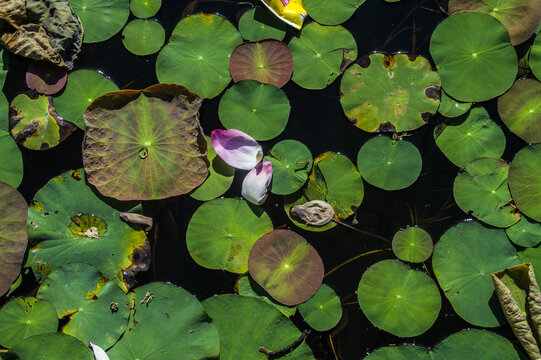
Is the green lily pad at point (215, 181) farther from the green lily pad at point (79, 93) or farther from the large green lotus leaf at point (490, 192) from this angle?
the large green lotus leaf at point (490, 192)

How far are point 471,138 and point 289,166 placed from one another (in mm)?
1450

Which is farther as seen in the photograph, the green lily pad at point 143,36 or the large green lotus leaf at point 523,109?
the green lily pad at point 143,36

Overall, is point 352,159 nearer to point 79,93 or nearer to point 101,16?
point 79,93

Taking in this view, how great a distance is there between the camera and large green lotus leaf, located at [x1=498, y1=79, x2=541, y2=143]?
3699 mm

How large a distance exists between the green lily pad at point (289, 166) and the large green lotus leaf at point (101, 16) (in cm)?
166

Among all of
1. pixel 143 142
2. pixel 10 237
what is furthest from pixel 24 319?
pixel 143 142

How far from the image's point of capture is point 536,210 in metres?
3.63

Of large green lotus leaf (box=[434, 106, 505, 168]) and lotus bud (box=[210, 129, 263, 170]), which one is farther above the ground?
large green lotus leaf (box=[434, 106, 505, 168])

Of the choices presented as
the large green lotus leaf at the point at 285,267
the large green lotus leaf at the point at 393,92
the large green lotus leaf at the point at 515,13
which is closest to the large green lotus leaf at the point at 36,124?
the large green lotus leaf at the point at 285,267

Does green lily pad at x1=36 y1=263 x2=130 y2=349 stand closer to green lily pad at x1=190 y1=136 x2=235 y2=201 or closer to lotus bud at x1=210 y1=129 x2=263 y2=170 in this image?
green lily pad at x1=190 y1=136 x2=235 y2=201

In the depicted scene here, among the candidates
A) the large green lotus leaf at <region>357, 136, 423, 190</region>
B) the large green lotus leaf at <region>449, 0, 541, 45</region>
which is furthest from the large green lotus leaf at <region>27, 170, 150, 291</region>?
the large green lotus leaf at <region>449, 0, 541, 45</region>

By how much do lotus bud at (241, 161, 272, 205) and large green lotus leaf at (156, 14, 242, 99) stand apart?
73 cm

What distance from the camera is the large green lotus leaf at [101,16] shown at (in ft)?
12.6

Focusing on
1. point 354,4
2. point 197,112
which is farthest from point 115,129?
point 354,4
